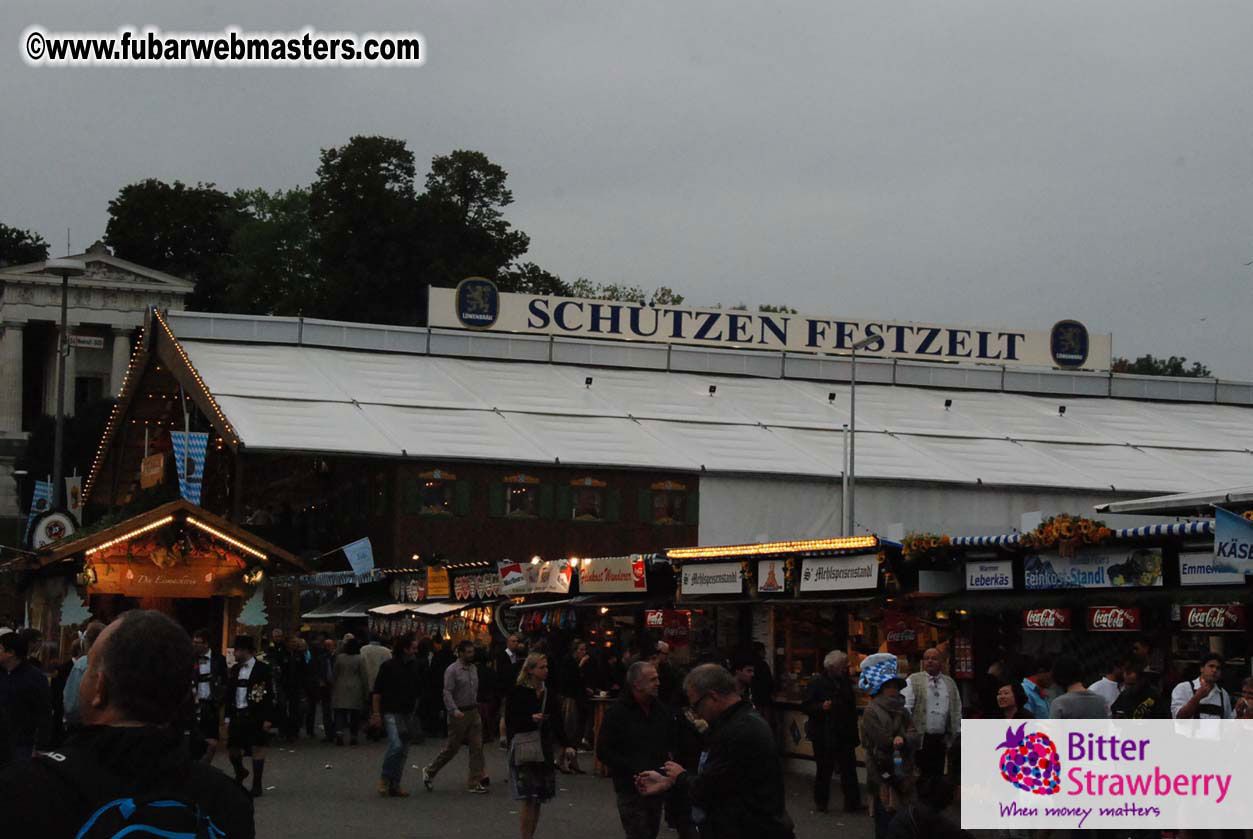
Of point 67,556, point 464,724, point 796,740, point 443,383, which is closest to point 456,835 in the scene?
point 464,724

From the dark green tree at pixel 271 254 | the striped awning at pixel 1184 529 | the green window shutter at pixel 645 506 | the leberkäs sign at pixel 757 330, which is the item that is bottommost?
the striped awning at pixel 1184 529

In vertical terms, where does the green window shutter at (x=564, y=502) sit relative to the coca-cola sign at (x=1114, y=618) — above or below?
above

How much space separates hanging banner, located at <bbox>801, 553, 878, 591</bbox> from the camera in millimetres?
20322

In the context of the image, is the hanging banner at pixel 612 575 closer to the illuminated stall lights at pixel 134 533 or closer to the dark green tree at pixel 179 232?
the illuminated stall lights at pixel 134 533

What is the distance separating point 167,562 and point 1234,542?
2351 cm

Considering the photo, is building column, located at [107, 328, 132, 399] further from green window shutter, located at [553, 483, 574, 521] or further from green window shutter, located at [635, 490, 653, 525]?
green window shutter, located at [635, 490, 653, 525]

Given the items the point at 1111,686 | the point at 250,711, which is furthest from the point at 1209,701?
the point at 250,711

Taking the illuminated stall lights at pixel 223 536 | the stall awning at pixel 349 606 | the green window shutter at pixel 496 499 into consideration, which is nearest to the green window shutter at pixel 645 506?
the green window shutter at pixel 496 499

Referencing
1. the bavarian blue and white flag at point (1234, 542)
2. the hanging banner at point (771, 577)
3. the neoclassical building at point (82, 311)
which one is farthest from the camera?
the neoclassical building at point (82, 311)

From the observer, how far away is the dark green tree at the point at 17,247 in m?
112

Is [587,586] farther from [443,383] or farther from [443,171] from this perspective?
[443,171]

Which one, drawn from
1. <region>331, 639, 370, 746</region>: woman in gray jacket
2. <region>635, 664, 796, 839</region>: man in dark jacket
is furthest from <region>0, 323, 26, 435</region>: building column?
<region>635, 664, 796, 839</region>: man in dark jacket

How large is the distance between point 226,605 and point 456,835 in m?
20.4

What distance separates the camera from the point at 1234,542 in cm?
1464
